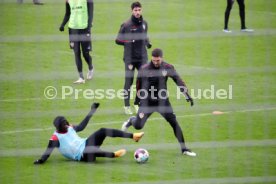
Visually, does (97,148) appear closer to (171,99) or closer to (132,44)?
(132,44)

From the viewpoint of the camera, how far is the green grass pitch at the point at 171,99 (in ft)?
31.5

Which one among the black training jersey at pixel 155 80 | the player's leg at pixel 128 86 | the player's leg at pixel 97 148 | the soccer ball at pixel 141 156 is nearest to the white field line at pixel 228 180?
the soccer ball at pixel 141 156

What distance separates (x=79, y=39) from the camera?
14594 millimetres

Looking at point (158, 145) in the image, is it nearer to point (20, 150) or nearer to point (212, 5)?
point (20, 150)

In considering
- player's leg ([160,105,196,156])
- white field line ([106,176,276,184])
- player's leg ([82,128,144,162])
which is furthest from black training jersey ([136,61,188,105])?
white field line ([106,176,276,184])

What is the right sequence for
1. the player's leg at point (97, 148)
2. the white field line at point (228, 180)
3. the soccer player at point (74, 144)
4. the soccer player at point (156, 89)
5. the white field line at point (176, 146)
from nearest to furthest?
the white field line at point (228, 180) < the soccer player at point (74, 144) < the player's leg at point (97, 148) < the white field line at point (176, 146) < the soccer player at point (156, 89)

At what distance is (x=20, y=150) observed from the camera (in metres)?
10.4

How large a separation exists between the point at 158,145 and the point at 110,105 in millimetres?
2788

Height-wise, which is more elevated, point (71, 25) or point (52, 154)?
point (71, 25)

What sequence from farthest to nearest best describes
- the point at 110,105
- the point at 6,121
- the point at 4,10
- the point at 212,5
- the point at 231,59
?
the point at 212,5 < the point at 4,10 < the point at 231,59 < the point at 110,105 < the point at 6,121

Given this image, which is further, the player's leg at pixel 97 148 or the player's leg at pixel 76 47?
the player's leg at pixel 76 47

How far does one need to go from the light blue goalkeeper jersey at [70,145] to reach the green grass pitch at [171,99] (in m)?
0.12

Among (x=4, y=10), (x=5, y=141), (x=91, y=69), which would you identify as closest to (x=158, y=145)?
(x=5, y=141)

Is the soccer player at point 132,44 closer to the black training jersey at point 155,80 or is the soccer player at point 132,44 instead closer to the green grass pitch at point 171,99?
the green grass pitch at point 171,99
